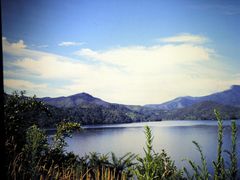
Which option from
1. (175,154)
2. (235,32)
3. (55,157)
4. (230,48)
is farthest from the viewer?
(175,154)

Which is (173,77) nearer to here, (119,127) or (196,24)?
(196,24)

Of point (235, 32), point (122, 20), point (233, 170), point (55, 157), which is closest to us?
point (233, 170)

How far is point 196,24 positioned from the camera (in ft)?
21.7

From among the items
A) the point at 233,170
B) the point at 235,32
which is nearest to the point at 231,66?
the point at 235,32

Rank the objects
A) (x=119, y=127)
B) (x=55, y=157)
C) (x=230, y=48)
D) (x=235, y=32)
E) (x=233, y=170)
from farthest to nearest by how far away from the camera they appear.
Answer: (x=119, y=127)
(x=230, y=48)
(x=235, y=32)
(x=55, y=157)
(x=233, y=170)

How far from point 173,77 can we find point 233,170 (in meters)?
6.39

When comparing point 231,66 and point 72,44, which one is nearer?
point 72,44

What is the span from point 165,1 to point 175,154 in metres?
7.02

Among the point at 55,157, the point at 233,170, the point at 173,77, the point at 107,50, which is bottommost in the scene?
the point at 55,157

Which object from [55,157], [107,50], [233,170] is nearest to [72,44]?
[107,50]

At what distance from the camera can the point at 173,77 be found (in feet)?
24.2

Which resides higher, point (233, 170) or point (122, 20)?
point (122, 20)

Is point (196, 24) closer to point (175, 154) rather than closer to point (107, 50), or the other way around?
point (107, 50)

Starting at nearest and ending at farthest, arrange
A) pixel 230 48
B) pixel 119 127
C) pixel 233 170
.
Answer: pixel 233 170
pixel 230 48
pixel 119 127
